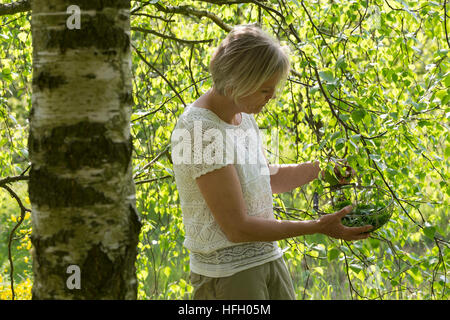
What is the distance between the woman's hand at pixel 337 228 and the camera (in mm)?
1659

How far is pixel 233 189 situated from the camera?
154 centimetres

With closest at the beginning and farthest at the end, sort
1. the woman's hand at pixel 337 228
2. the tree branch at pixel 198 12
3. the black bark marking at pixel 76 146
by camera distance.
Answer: the black bark marking at pixel 76 146, the woman's hand at pixel 337 228, the tree branch at pixel 198 12

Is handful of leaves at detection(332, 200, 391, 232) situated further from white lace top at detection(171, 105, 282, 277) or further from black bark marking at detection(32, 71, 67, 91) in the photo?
black bark marking at detection(32, 71, 67, 91)

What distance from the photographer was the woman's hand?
166 cm

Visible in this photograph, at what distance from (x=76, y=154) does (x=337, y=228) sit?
0.83 metres

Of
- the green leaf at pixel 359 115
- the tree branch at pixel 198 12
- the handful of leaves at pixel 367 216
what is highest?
the tree branch at pixel 198 12

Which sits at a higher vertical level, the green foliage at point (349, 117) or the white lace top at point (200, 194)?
the green foliage at point (349, 117)

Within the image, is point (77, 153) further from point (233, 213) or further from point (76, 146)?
point (233, 213)

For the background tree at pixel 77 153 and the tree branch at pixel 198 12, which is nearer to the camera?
the background tree at pixel 77 153

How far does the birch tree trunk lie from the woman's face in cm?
50

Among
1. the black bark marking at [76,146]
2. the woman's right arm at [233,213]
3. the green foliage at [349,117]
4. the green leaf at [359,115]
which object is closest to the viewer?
the black bark marking at [76,146]

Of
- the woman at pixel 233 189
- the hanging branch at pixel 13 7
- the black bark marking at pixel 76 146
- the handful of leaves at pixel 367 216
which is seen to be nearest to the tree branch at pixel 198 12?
the hanging branch at pixel 13 7

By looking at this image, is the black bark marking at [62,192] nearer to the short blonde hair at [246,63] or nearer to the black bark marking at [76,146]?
the black bark marking at [76,146]
